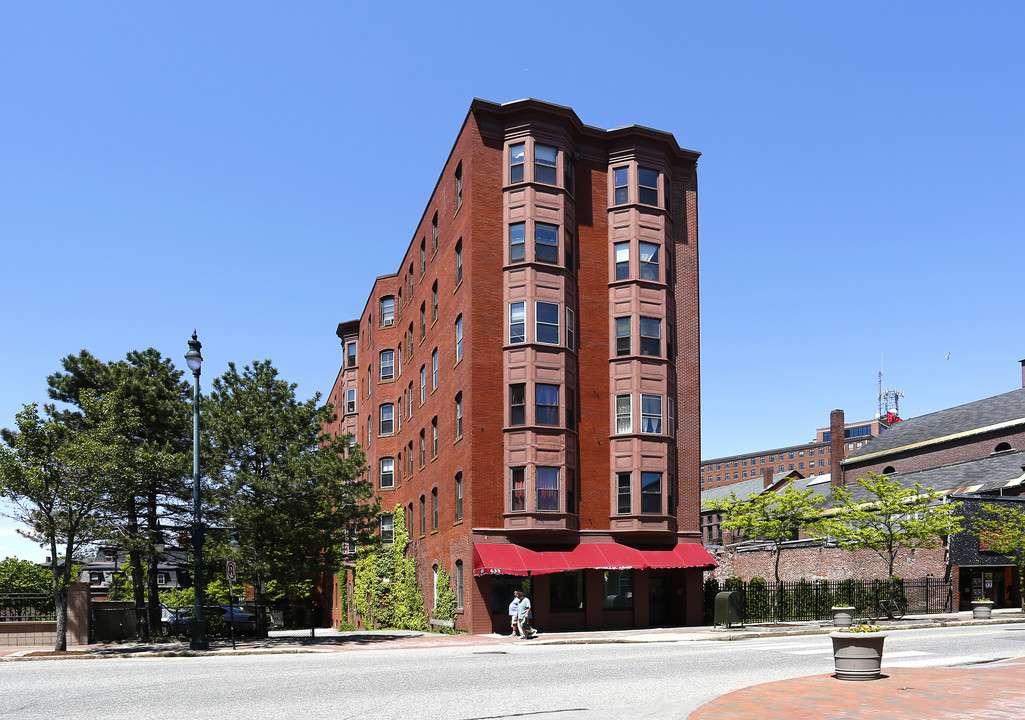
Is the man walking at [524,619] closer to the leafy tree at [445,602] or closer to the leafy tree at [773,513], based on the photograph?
the leafy tree at [445,602]

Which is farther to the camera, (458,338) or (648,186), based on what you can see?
(648,186)

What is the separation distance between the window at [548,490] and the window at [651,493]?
392 cm

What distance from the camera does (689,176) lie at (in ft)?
140

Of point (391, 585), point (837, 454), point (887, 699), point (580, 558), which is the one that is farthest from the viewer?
point (837, 454)

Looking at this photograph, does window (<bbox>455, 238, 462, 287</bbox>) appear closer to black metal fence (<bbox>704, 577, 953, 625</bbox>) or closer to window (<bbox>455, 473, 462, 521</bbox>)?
window (<bbox>455, 473, 462, 521</bbox>)

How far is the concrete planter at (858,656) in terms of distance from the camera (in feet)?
49.3

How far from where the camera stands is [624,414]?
38094mm

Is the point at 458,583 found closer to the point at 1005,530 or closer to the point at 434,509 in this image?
the point at 434,509

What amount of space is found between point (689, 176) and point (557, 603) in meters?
20.9

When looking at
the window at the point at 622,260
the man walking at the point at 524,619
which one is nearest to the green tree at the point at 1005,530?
the window at the point at 622,260

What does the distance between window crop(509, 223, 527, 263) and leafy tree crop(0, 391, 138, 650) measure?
16787mm

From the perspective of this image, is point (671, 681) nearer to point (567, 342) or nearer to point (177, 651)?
point (177, 651)

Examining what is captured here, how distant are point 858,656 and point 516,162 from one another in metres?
27.0

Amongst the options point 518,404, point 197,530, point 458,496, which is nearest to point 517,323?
point 518,404
